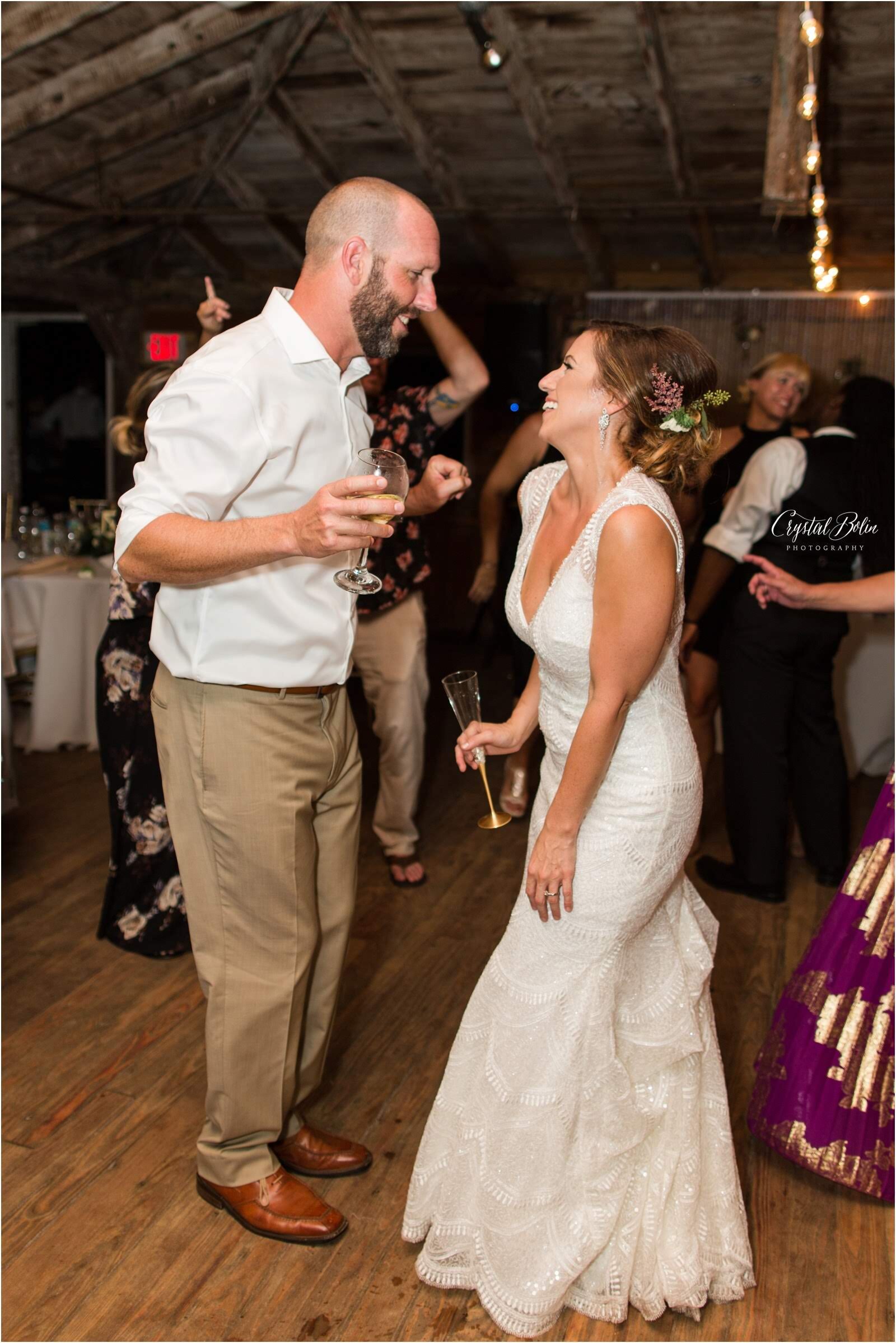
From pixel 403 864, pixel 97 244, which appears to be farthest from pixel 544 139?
pixel 403 864

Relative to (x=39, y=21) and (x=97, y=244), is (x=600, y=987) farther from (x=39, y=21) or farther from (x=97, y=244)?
(x=97, y=244)

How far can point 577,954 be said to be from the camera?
1.85 meters

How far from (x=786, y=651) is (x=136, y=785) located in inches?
78.5

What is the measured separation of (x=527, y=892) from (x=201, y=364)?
1009 millimetres

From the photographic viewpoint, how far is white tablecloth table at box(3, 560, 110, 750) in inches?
191

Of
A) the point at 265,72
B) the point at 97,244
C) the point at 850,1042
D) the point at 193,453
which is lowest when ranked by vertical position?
the point at 850,1042

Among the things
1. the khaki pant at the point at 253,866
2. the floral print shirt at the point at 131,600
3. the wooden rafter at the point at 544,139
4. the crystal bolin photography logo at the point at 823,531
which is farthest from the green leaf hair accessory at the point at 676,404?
the wooden rafter at the point at 544,139

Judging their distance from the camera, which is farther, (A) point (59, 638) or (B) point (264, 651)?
(A) point (59, 638)

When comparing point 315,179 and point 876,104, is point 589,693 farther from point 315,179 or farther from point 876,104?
point 315,179

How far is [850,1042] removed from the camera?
2.20 meters

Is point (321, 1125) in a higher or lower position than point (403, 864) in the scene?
lower

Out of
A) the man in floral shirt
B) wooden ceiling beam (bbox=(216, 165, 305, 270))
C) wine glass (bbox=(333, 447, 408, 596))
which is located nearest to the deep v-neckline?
wine glass (bbox=(333, 447, 408, 596))

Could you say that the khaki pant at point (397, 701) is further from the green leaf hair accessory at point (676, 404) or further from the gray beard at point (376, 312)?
the green leaf hair accessory at point (676, 404)

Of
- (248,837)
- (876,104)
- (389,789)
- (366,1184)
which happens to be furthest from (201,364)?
(876,104)
